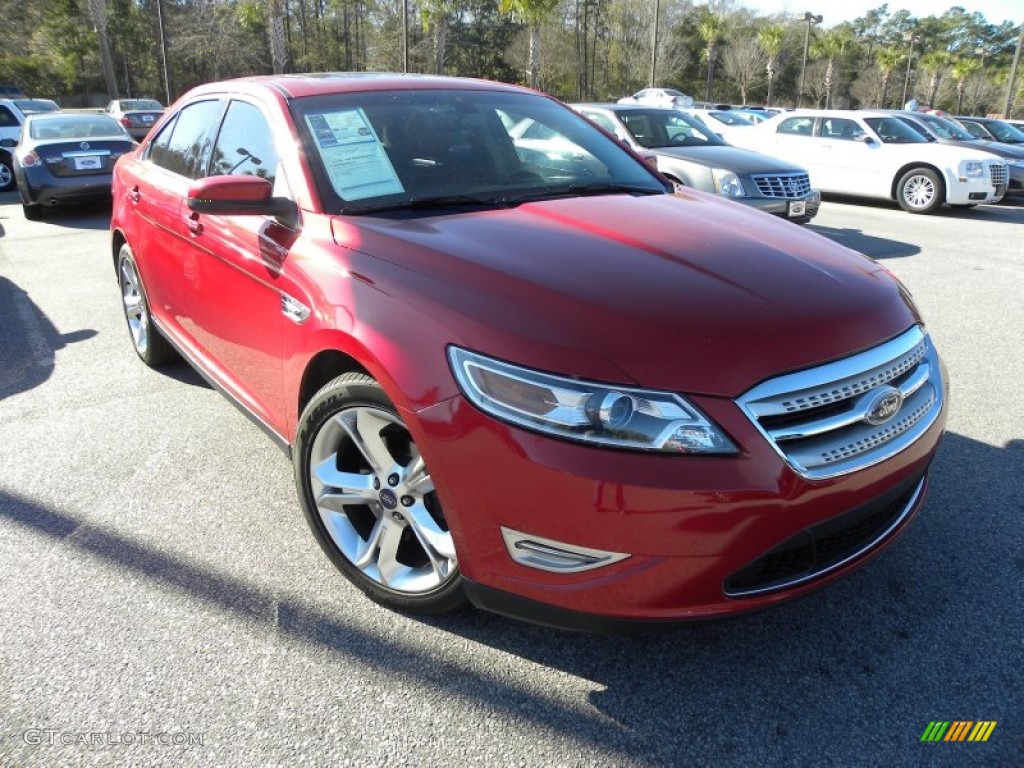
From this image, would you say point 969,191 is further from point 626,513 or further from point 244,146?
point 626,513

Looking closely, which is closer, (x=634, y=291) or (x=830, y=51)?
(x=634, y=291)

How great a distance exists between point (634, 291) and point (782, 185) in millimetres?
6948

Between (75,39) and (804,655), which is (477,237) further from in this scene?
(75,39)

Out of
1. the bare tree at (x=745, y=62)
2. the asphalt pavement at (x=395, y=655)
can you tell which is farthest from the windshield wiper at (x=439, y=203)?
the bare tree at (x=745, y=62)

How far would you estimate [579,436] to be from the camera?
183 centimetres

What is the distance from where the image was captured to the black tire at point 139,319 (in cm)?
446

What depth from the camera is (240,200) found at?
259 centimetres

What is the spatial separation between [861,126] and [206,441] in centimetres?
1207

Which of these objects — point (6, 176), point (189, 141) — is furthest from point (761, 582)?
point (6, 176)

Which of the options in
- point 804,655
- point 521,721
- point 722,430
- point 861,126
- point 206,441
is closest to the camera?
point 722,430

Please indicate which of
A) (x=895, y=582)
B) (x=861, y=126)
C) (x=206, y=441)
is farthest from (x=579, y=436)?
(x=861, y=126)

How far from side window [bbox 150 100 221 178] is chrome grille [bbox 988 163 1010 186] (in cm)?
1176

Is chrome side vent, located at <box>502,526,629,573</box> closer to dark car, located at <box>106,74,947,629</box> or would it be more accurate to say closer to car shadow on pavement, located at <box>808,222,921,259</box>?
dark car, located at <box>106,74,947,629</box>

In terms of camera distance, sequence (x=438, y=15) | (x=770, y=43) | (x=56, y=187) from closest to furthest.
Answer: (x=56, y=187) → (x=438, y=15) → (x=770, y=43)
